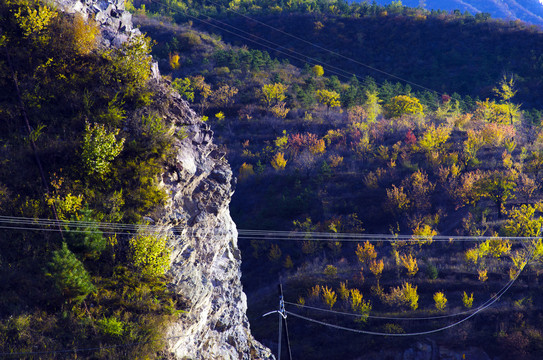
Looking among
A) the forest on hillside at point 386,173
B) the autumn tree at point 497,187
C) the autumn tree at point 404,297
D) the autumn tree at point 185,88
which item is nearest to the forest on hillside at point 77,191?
the forest on hillside at point 386,173

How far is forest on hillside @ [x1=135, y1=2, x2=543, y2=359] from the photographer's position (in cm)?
2730

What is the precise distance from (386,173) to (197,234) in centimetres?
2728

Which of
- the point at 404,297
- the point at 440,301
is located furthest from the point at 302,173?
the point at 440,301

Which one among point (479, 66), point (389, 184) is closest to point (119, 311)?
point (389, 184)

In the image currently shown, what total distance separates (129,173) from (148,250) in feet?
9.05

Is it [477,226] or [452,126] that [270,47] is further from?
[477,226]

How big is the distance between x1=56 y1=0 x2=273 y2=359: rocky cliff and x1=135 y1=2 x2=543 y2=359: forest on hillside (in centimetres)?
1213

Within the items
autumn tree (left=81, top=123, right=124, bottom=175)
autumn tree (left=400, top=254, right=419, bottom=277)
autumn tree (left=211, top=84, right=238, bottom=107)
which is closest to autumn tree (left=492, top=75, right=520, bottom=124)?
autumn tree (left=400, top=254, right=419, bottom=277)

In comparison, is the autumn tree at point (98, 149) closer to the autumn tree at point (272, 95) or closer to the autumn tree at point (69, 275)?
the autumn tree at point (69, 275)

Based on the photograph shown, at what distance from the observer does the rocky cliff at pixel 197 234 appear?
13891 millimetres

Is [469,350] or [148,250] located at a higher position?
[148,250]

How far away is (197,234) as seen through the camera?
50.0ft

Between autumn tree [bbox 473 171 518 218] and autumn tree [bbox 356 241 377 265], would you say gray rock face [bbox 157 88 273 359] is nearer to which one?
autumn tree [bbox 356 241 377 265]

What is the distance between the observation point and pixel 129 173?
14.1 metres
